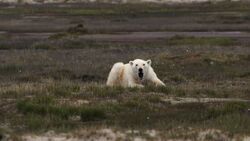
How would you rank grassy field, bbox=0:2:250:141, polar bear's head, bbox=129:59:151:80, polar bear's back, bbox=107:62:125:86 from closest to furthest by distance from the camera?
1. grassy field, bbox=0:2:250:141
2. polar bear's head, bbox=129:59:151:80
3. polar bear's back, bbox=107:62:125:86

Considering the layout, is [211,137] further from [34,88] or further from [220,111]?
[34,88]

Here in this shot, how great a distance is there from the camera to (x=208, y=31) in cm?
5734

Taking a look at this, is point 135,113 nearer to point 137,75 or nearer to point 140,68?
point 140,68

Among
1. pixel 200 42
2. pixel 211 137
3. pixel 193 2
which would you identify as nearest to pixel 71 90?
pixel 211 137

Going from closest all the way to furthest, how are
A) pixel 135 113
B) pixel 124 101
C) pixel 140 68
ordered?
1. pixel 135 113
2. pixel 124 101
3. pixel 140 68

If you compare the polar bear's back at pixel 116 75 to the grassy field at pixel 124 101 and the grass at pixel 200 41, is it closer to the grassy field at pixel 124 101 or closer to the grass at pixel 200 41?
the grassy field at pixel 124 101

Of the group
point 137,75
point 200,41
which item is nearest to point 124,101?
point 137,75

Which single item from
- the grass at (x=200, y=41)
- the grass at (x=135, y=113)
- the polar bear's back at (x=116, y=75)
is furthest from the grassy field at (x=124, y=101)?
the grass at (x=200, y=41)

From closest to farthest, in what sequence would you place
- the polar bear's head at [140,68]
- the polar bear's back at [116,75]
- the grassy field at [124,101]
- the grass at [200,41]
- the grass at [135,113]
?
1. the grassy field at [124,101]
2. the grass at [135,113]
3. the polar bear's head at [140,68]
4. the polar bear's back at [116,75]
5. the grass at [200,41]

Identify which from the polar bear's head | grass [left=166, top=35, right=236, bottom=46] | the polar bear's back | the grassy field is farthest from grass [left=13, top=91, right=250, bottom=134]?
grass [left=166, top=35, right=236, bottom=46]

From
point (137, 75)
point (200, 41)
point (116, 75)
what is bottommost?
point (200, 41)

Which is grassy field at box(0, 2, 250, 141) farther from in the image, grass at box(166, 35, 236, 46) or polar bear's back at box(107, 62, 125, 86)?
grass at box(166, 35, 236, 46)

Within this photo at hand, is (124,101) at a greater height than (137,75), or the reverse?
(124,101)

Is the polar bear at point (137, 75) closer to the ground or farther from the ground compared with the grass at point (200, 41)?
farther from the ground
